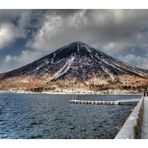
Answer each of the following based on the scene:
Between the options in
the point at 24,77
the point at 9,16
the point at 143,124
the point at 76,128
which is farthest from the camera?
the point at 24,77

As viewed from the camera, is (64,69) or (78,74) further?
(64,69)

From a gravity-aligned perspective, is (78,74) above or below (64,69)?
below

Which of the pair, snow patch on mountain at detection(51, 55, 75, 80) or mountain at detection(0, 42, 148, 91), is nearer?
mountain at detection(0, 42, 148, 91)

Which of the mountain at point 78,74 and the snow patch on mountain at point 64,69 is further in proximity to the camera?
the snow patch on mountain at point 64,69
